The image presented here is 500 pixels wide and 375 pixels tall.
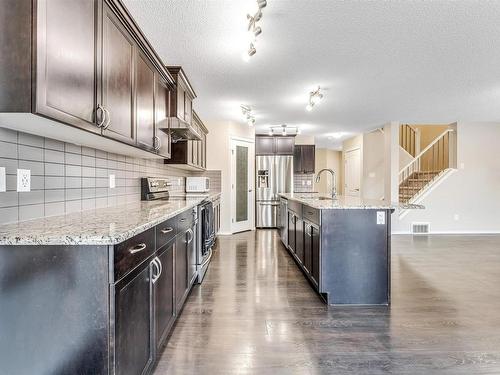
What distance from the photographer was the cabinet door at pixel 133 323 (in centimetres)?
115

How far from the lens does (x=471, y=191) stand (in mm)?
6316

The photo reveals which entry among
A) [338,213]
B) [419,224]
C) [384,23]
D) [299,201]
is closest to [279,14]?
[384,23]

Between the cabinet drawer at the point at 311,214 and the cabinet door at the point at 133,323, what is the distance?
1.71m

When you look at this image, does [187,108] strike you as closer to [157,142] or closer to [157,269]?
[157,142]

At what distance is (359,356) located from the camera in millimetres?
1832

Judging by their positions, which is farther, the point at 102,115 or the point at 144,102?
the point at 144,102

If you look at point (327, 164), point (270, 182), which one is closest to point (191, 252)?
point (270, 182)

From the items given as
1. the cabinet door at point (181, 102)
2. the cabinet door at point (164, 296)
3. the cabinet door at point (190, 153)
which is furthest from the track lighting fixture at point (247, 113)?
the cabinet door at point (164, 296)

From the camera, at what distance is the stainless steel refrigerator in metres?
7.18

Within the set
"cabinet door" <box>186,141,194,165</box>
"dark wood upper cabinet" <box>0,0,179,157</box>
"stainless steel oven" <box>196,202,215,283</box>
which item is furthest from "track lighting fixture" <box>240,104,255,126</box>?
"dark wood upper cabinet" <box>0,0,179,157</box>

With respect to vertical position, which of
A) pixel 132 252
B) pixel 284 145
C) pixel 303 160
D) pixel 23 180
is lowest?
pixel 132 252

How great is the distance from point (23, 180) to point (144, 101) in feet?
3.57

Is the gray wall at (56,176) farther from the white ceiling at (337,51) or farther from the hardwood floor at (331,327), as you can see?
the white ceiling at (337,51)

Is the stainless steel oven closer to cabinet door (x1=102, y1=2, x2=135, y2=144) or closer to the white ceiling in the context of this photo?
cabinet door (x1=102, y1=2, x2=135, y2=144)
